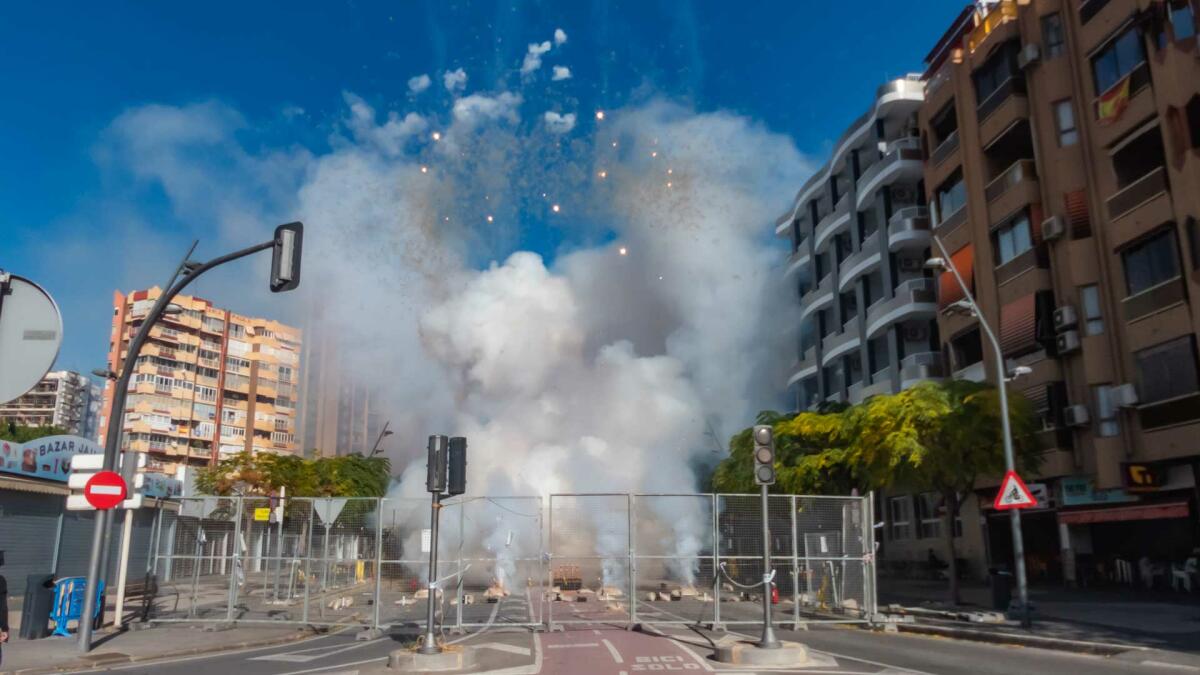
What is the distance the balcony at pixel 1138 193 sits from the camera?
2848cm

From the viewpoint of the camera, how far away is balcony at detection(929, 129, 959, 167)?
40938 millimetres

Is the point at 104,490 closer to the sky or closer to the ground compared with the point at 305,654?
closer to the sky

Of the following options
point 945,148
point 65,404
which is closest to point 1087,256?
point 945,148

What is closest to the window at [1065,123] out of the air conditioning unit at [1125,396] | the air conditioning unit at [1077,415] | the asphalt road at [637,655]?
the air conditioning unit at [1125,396]

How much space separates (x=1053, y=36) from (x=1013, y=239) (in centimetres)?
781

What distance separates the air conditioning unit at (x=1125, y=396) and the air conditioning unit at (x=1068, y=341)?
2.48 m

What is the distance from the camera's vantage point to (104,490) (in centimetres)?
1490

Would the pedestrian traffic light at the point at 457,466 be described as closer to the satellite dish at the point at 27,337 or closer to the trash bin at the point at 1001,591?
the satellite dish at the point at 27,337

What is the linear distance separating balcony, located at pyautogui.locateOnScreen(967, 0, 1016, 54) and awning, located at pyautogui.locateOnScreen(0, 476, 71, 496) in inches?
1532

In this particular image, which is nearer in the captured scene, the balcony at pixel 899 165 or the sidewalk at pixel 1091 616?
the sidewalk at pixel 1091 616

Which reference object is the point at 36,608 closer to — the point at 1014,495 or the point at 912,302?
the point at 1014,495

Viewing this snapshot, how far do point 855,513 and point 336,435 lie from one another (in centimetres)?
7354

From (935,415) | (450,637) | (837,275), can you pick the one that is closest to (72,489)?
(450,637)

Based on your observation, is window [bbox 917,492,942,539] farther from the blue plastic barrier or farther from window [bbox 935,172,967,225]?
the blue plastic barrier
